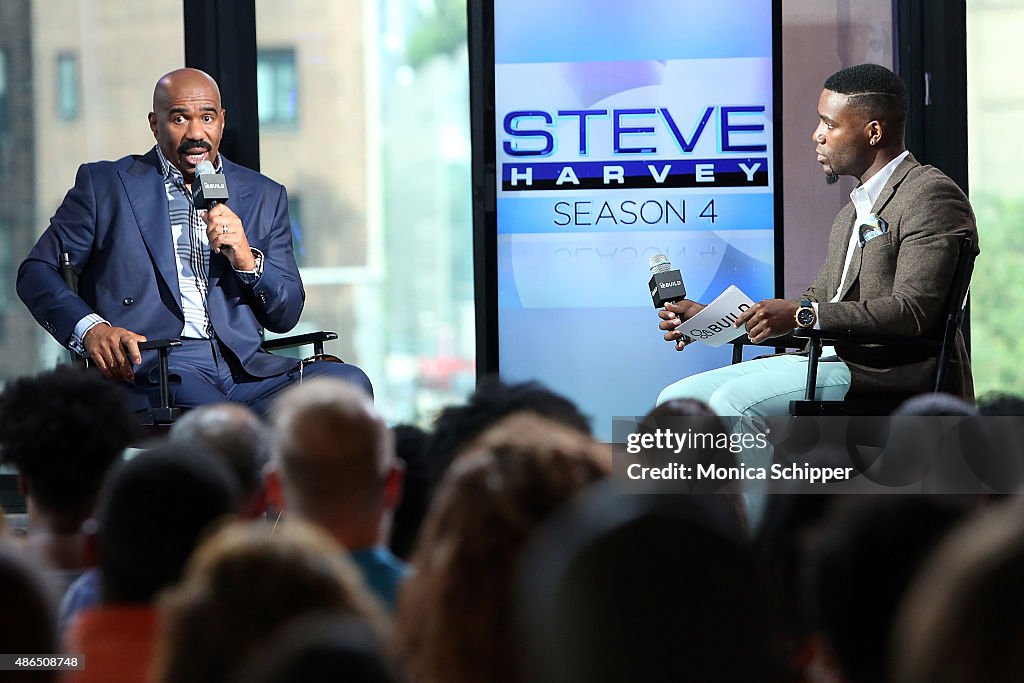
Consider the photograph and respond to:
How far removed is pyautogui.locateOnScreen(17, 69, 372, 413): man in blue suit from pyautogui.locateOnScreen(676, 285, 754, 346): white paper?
114 cm

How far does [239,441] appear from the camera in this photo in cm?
228

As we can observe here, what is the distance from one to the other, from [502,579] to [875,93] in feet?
10.0

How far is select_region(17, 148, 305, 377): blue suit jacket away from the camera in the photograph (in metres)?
4.29

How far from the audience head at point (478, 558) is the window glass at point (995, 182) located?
4252mm

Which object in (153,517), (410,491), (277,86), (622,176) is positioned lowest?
(410,491)

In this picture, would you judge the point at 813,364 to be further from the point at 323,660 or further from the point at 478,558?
the point at 323,660

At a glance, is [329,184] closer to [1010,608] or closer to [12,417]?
[12,417]

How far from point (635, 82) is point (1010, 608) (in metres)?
4.68

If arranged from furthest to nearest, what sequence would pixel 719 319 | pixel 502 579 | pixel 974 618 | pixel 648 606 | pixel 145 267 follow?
pixel 145 267 < pixel 719 319 < pixel 502 579 < pixel 648 606 < pixel 974 618

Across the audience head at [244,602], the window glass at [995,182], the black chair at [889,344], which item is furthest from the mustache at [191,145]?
the audience head at [244,602]

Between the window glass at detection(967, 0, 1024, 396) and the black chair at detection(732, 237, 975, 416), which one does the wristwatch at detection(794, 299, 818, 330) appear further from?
the window glass at detection(967, 0, 1024, 396)

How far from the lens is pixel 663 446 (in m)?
2.31

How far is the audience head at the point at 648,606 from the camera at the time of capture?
2.83ft

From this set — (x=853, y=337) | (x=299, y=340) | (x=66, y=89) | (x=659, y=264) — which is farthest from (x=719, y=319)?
(x=66, y=89)
